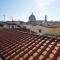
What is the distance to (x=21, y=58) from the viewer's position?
3.33 m

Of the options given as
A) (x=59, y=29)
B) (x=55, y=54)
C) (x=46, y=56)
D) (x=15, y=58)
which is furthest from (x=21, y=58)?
(x=59, y=29)

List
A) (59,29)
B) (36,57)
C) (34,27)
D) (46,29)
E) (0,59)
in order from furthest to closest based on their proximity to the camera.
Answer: (34,27) < (46,29) < (59,29) < (0,59) < (36,57)

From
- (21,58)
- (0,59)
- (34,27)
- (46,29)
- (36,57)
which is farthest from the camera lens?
(34,27)

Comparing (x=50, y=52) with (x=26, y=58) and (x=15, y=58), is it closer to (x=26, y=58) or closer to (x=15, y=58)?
(x=26, y=58)

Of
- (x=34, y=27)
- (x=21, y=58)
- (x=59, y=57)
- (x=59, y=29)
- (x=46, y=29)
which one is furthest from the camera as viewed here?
(x=34, y=27)

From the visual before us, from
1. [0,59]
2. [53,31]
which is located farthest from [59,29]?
[0,59]

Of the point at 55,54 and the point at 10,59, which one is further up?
the point at 55,54

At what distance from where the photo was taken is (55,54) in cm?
303

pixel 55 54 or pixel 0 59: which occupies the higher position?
pixel 55 54

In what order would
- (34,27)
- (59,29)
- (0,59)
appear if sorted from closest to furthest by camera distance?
1. (0,59)
2. (59,29)
3. (34,27)

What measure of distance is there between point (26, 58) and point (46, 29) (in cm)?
2816

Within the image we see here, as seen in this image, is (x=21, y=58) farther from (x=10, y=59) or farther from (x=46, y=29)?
(x=46, y=29)

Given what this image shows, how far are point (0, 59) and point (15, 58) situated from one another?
2.60 feet

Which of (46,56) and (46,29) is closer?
(46,56)
